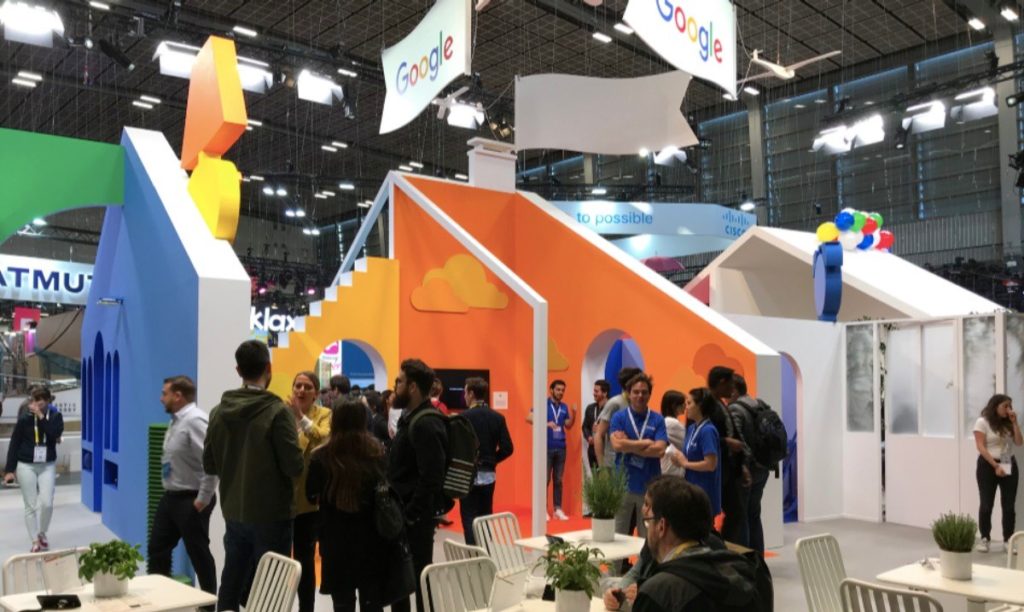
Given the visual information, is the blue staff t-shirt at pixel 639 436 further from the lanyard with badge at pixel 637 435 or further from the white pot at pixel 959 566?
the white pot at pixel 959 566

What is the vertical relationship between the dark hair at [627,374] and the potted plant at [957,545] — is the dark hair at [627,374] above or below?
above

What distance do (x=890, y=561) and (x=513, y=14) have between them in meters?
10.4

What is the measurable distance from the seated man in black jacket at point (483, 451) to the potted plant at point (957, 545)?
3.01 m

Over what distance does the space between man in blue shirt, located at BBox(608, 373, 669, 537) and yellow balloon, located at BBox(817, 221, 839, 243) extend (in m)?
4.65

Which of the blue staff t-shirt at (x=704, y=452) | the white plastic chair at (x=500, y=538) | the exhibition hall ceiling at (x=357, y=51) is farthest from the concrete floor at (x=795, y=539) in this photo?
the exhibition hall ceiling at (x=357, y=51)

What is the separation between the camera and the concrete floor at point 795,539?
21.2 feet

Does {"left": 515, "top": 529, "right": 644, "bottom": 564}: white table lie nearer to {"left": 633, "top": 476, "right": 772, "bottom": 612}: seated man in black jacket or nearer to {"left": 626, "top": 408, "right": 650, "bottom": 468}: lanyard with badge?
{"left": 626, "top": 408, "right": 650, "bottom": 468}: lanyard with badge

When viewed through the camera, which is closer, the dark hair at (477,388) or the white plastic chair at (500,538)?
the white plastic chair at (500,538)

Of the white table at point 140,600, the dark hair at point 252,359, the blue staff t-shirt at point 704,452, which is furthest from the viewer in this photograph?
the blue staff t-shirt at point 704,452

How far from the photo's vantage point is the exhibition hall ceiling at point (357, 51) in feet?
46.7

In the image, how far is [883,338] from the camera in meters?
9.50

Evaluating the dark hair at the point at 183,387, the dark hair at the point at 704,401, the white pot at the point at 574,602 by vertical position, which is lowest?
the white pot at the point at 574,602

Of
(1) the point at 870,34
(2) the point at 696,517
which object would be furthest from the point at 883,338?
(1) the point at 870,34

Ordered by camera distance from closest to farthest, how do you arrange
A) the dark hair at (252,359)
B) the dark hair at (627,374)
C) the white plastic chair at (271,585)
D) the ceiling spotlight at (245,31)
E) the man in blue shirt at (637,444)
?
the white plastic chair at (271,585) → the dark hair at (252,359) → the man in blue shirt at (637,444) → the dark hair at (627,374) → the ceiling spotlight at (245,31)
